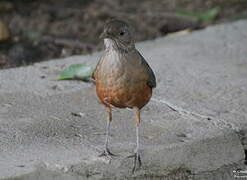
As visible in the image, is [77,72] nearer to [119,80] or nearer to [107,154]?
[119,80]

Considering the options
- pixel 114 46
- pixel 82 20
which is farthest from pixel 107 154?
pixel 82 20

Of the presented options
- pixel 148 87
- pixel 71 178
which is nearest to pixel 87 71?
pixel 148 87

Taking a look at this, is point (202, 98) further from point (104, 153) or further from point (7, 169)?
point (7, 169)

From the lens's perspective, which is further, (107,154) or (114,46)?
(114,46)

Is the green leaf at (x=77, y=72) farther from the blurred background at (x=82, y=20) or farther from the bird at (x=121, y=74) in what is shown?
the bird at (x=121, y=74)

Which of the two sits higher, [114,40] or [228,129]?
[114,40]
